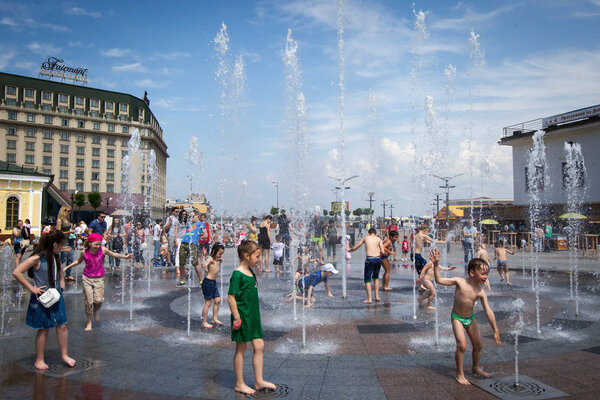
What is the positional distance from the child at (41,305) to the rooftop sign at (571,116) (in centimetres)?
3624

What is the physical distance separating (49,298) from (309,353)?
312 cm

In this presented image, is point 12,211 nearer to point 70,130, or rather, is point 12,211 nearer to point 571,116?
point 571,116

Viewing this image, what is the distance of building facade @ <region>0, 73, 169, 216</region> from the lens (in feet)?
229

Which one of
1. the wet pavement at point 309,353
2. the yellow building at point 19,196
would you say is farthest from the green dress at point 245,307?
the yellow building at point 19,196

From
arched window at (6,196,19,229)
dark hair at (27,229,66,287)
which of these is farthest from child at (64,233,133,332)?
arched window at (6,196,19,229)

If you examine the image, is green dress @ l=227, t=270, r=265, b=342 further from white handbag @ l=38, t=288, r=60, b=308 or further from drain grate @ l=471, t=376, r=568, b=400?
drain grate @ l=471, t=376, r=568, b=400

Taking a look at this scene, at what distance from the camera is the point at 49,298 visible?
4.70m

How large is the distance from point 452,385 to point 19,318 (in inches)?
283

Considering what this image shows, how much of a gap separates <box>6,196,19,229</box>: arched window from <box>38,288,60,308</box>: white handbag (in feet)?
105

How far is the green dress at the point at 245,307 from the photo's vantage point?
3990 mm

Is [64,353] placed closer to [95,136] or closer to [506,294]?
[506,294]

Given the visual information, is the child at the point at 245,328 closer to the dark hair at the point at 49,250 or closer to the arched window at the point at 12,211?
the dark hair at the point at 49,250

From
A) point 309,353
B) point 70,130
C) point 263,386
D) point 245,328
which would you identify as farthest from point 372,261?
point 70,130

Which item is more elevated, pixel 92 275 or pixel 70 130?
pixel 70 130
